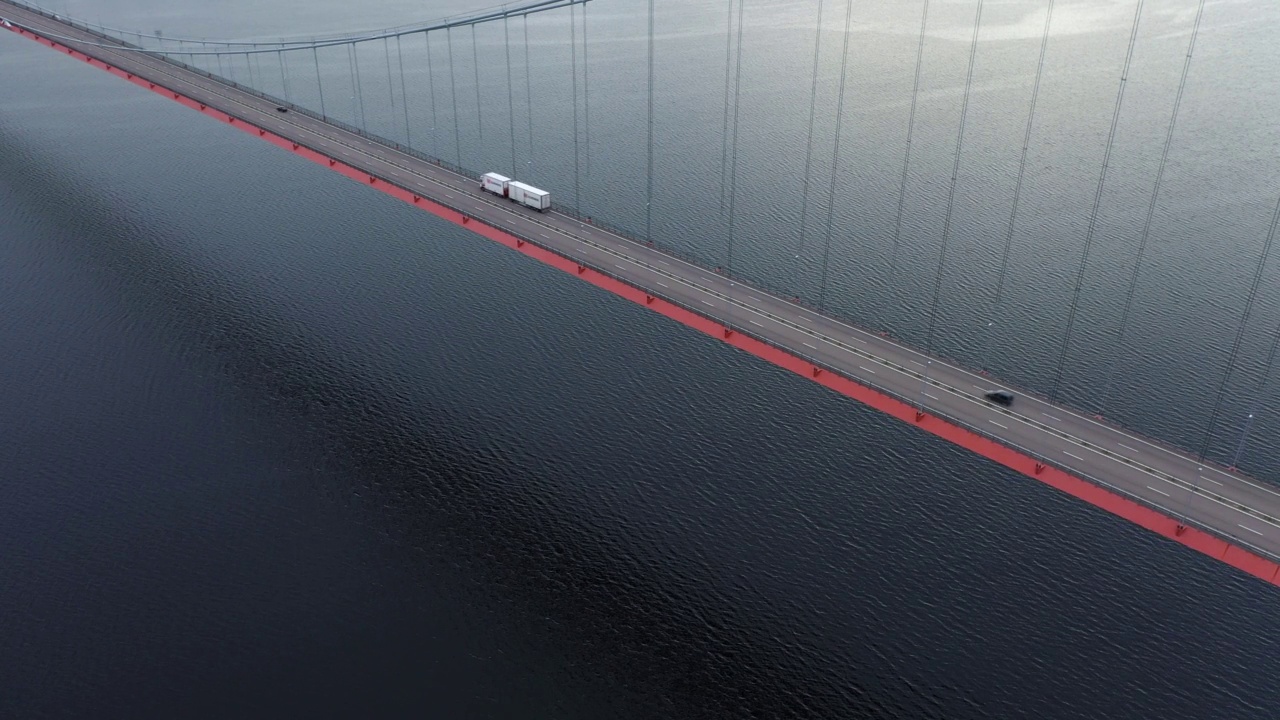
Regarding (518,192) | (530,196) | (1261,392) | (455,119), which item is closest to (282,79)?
(455,119)

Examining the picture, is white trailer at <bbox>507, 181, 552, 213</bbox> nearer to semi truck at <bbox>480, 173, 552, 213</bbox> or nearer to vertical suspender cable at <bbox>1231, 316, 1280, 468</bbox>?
semi truck at <bbox>480, 173, 552, 213</bbox>

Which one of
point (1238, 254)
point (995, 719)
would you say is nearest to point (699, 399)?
point (995, 719)

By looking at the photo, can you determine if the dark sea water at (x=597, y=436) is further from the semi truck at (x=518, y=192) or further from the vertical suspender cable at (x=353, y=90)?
the semi truck at (x=518, y=192)

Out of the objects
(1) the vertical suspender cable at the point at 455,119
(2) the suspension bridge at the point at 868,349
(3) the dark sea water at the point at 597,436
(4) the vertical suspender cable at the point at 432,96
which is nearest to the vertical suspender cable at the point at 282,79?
(3) the dark sea water at the point at 597,436

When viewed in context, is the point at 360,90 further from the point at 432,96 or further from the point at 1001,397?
the point at 1001,397

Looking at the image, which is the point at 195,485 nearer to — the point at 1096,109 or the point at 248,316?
the point at 248,316

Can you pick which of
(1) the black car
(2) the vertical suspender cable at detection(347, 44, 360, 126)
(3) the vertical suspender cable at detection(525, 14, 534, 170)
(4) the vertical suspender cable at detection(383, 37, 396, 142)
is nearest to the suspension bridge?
(1) the black car
